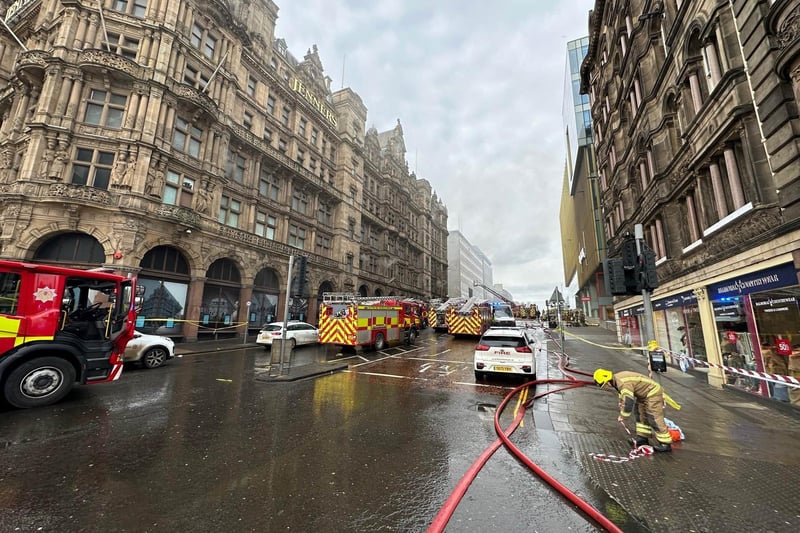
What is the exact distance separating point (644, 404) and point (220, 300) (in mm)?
24361

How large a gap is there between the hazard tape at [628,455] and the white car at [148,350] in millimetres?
13690

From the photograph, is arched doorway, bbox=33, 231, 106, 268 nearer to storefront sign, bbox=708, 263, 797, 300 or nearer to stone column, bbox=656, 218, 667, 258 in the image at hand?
storefront sign, bbox=708, 263, 797, 300

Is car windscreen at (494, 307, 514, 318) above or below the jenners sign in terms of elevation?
below

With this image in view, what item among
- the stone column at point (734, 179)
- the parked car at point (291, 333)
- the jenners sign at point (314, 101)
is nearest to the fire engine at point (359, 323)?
the parked car at point (291, 333)

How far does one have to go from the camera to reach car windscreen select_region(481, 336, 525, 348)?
32.0ft

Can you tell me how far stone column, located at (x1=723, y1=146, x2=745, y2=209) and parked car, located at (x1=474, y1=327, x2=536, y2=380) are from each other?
6615 mm

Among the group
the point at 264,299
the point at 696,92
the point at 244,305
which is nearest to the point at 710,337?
the point at 696,92

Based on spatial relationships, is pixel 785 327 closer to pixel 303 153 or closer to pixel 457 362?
pixel 457 362

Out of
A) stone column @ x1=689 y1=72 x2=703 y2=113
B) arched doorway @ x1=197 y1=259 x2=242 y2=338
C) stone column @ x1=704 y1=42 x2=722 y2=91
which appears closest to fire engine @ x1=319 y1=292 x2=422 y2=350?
arched doorway @ x1=197 y1=259 x2=242 y2=338

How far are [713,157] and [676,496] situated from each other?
10.1 m

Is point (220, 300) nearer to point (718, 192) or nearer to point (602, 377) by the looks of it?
point (602, 377)

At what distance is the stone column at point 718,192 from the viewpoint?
9023 millimetres

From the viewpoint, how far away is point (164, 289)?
19.2m

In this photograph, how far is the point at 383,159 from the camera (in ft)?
162
